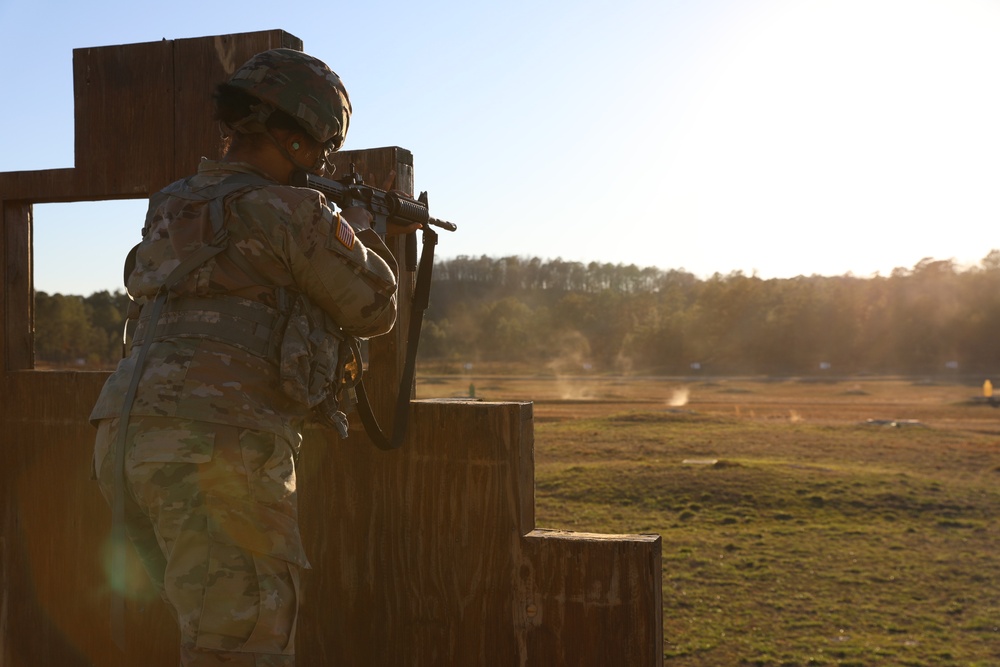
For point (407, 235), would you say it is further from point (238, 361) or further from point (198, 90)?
point (238, 361)

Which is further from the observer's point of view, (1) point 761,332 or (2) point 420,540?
(1) point 761,332

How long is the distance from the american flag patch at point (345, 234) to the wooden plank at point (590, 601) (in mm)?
1155

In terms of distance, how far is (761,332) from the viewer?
165 feet

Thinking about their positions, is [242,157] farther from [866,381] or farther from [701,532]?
[866,381]

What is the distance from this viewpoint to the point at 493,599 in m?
3.16

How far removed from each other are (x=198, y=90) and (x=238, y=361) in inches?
64.4

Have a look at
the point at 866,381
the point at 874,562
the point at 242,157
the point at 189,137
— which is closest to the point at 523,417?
the point at 242,157

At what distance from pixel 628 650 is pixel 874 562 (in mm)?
7856

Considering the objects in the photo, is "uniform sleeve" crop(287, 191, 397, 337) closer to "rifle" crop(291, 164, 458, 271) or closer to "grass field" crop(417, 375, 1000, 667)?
"rifle" crop(291, 164, 458, 271)

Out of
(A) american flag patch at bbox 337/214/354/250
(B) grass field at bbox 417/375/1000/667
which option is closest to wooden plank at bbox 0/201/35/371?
(A) american flag patch at bbox 337/214/354/250

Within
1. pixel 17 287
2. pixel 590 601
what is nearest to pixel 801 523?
pixel 590 601

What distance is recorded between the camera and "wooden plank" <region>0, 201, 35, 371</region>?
3.99m

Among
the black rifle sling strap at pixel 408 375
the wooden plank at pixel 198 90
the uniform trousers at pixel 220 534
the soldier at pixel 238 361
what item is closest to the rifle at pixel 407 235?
the black rifle sling strap at pixel 408 375

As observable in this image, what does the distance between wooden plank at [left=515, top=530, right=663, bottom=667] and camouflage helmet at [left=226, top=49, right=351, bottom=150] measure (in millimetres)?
1372
